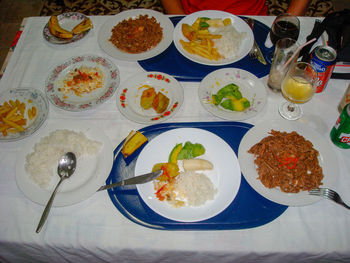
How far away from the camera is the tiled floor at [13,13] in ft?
13.6

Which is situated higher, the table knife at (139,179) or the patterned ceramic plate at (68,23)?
the patterned ceramic plate at (68,23)

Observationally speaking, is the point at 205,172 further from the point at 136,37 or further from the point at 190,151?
the point at 136,37

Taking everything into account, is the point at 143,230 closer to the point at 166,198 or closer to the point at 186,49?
the point at 166,198

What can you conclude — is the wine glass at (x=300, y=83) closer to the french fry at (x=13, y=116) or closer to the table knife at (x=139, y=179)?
the table knife at (x=139, y=179)

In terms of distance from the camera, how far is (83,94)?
1823mm

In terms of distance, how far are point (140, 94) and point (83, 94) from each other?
0.40 meters

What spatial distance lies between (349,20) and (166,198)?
66.7 inches

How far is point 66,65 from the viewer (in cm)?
192

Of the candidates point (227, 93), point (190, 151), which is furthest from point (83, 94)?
point (227, 93)

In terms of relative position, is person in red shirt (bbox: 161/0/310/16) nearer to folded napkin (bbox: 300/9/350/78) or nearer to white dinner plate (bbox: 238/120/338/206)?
folded napkin (bbox: 300/9/350/78)

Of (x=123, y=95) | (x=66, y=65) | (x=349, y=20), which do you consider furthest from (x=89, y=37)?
(x=349, y=20)

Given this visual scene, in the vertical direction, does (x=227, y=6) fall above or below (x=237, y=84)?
above

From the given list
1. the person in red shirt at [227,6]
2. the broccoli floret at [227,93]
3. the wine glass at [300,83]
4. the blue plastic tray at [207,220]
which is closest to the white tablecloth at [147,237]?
the blue plastic tray at [207,220]

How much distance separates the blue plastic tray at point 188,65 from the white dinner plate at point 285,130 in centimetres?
47
